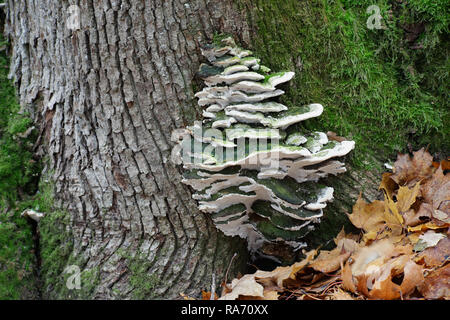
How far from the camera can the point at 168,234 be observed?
2721 mm

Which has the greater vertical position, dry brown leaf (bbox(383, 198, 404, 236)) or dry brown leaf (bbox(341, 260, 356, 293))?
dry brown leaf (bbox(383, 198, 404, 236))

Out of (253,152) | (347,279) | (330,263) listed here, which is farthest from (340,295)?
(253,152)

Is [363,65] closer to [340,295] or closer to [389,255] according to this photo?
[389,255]

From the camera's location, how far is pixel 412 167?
278 cm

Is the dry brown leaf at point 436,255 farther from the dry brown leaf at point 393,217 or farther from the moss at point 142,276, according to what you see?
the moss at point 142,276

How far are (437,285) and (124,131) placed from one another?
2.02m

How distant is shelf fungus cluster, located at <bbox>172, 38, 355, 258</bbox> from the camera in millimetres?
2215

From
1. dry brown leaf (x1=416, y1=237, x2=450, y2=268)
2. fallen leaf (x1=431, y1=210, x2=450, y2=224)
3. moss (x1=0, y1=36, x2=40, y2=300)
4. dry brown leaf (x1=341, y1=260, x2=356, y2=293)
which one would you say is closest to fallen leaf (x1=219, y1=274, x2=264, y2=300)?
dry brown leaf (x1=341, y1=260, x2=356, y2=293)

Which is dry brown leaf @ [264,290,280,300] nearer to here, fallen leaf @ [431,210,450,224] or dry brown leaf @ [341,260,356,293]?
dry brown leaf @ [341,260,356,293]

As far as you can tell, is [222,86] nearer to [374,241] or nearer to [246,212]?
[246,212]

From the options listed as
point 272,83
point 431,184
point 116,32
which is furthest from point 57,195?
point 431,184

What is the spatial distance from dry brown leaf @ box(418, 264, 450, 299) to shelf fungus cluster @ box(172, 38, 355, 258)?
2.18 ft

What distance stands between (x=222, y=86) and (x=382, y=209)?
135 centimetres

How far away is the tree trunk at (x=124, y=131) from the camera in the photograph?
248cm
